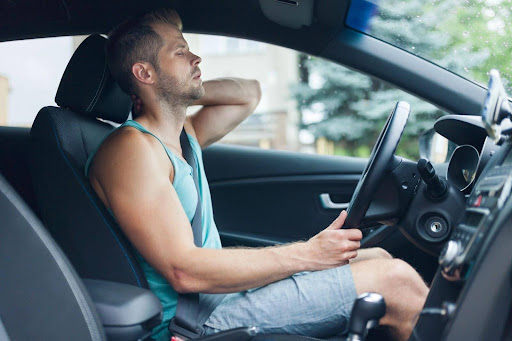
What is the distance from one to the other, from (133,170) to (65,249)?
0.91 feet

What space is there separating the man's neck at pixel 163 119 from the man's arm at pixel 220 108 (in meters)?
0.42

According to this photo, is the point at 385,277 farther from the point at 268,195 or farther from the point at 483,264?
the point at 268,195

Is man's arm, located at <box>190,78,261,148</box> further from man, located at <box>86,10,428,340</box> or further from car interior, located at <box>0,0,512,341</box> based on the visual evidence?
man, located at <box>86,10,428,340</box>

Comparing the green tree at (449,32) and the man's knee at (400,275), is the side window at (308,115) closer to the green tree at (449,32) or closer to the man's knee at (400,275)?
the green tree at (449,32)

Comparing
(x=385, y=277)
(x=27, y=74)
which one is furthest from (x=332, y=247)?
(x=27, y=74)

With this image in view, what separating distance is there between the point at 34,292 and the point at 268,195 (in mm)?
1479

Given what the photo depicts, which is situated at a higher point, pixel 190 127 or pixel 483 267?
pixel 483 267

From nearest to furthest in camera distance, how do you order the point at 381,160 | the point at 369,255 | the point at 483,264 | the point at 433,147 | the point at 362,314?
the point at 483,264
the point at 362,314
the point at 381,160
the point at 369,255
the point at 433,147

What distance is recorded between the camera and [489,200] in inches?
45.8

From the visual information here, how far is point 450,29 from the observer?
7.26 ft

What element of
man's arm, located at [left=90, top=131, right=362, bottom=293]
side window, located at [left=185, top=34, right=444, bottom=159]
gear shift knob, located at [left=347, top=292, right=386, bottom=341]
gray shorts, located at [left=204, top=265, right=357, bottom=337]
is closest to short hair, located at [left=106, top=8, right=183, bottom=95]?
man's arm, located at [left=90, top=131, right=362, bottom=293]

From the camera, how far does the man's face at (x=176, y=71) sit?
2.05m

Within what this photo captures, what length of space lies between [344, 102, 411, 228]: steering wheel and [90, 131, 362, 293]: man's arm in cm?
7

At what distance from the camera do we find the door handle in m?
2.64
